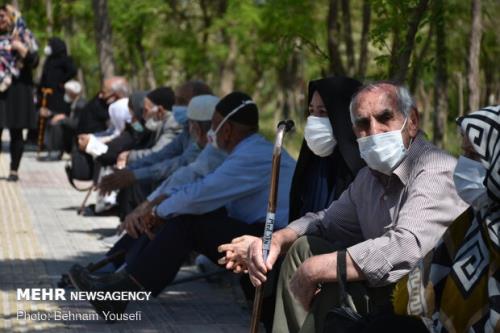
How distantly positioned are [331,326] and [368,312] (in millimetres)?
363

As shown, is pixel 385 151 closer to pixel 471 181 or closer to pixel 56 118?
pixel 471 181

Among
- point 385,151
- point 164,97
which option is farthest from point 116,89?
point 385,151

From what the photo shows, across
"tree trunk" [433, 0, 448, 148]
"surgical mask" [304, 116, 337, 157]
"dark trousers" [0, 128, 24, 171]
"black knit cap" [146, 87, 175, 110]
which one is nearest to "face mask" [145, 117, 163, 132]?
"black knit cap" [146, 87, 175, 110]

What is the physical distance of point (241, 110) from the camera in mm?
7859

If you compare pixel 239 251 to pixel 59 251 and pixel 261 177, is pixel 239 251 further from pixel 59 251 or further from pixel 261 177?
pixel 59 251

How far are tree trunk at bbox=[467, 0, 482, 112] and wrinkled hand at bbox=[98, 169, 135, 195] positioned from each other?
5286mm

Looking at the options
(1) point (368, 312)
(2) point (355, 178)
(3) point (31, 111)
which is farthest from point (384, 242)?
(3) point (31, 111)

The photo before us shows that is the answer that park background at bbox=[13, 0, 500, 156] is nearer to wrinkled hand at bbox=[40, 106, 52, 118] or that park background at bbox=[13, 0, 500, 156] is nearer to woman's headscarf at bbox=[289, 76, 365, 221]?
wrinkled hand at bbox=[40, 106, 52, 118]

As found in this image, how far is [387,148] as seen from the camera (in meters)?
5.39

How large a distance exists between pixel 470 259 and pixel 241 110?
3.85 m

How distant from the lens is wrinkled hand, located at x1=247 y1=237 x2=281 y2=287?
18.7 ft

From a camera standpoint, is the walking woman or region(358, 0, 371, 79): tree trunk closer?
the walking woman

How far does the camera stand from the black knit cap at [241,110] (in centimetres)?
783

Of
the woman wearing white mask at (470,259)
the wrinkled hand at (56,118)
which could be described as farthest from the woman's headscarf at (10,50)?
the woman wearing white mask at (470,259)
